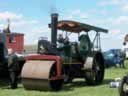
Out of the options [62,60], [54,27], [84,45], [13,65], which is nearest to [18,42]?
[84,45]

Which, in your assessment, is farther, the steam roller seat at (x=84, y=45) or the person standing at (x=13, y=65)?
the steam roller seat at (x=84, y=45)

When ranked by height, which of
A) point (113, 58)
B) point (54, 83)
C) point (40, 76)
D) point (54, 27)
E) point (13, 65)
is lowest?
point (113, 58)

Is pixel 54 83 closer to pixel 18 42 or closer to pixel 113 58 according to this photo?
pixel 18 42

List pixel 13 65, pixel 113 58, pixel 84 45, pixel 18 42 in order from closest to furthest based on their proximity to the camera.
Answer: pixel 13 65 → pixel 84 45 → pixel 18 42 → pixel 113 58

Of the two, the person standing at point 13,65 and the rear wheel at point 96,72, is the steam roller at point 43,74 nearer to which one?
the person standing at point 13,65

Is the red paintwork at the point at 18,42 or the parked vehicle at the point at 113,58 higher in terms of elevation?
the red paintwork at the point at 18,42

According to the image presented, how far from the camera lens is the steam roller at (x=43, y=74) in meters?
16.3

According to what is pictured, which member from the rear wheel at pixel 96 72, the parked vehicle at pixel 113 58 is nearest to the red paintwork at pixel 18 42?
the parked vehicle at pixel 113 58

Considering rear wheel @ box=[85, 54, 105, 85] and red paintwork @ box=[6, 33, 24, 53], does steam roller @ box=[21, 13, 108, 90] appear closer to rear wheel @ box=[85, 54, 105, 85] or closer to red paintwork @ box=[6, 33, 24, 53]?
rear wheel @ box=[85, 54, 105, 85]

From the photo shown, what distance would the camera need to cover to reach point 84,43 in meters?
19.5

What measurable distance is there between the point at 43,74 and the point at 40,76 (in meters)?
0.12

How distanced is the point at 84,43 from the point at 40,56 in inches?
117

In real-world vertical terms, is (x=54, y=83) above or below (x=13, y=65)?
below

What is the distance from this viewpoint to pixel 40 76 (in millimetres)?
16344
